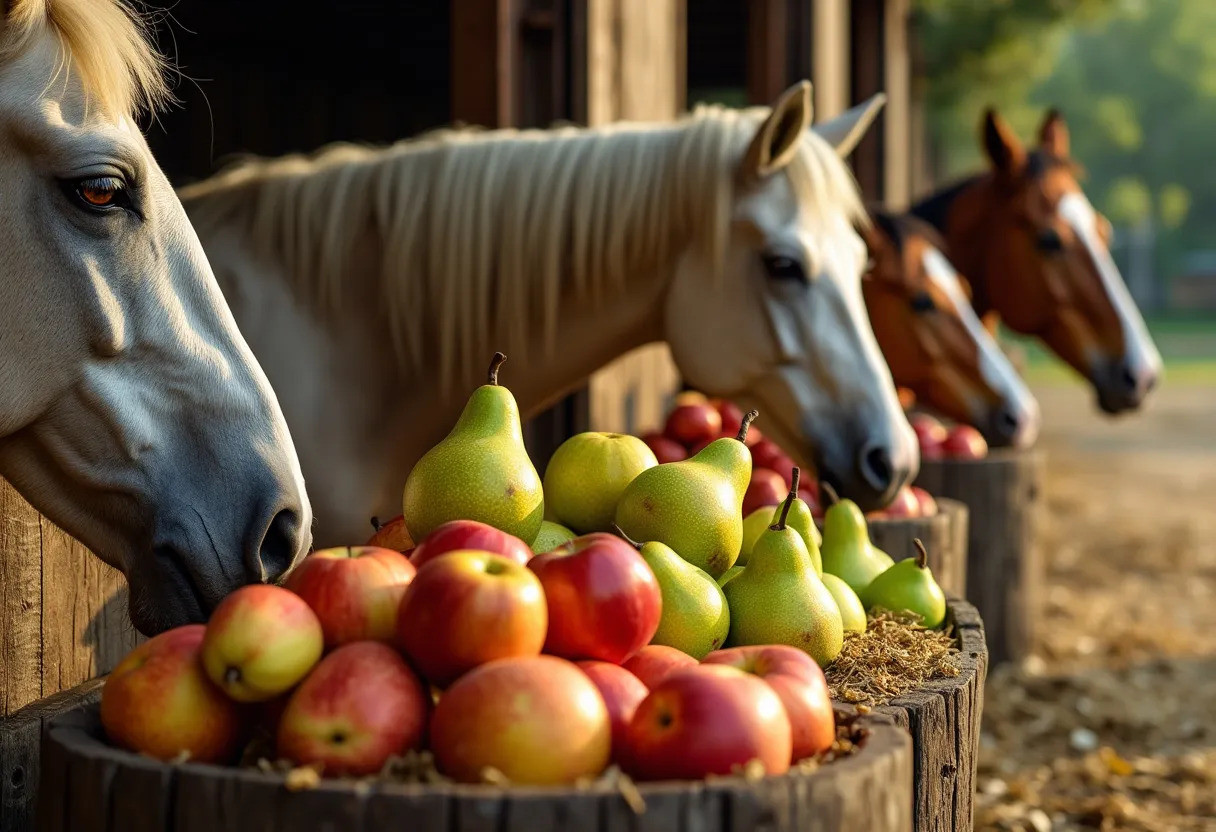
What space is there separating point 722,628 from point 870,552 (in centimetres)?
69

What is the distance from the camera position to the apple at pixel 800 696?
1250mm

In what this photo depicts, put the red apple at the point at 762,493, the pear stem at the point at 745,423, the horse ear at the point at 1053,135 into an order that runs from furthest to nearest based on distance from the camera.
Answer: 1. the horse ear at the point at 1053,135
2. the red apple at the point at 762,493
3. the pear stem at the point at 745,423

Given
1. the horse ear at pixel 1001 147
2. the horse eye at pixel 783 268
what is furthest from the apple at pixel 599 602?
the horse ear at pixel 1001 147

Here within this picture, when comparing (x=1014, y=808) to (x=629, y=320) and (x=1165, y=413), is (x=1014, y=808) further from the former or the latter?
(x=1165, y=413)

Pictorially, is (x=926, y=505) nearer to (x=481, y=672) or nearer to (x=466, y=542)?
(x=466, y=542)

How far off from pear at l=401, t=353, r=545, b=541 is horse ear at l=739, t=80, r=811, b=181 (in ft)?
5.12

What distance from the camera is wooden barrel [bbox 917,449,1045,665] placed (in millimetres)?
4738

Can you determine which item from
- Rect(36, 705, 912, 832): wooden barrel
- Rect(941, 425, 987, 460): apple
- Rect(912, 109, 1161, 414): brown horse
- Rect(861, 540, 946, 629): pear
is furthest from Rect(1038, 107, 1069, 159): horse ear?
Rect(36, 705, 912, 832): wooden barrel

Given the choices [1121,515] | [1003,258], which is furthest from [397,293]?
[1121,515]

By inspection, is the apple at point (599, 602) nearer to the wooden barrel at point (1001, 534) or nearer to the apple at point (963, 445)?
the wooden barrel at point (1001, 534)

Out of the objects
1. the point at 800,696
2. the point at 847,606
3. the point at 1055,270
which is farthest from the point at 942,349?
the point at 800,696

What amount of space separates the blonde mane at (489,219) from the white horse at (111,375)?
1.30 m

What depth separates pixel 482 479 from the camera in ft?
5.29

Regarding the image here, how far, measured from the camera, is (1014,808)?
364cm
